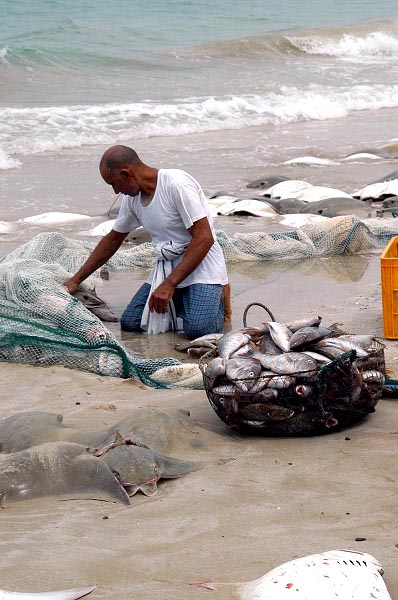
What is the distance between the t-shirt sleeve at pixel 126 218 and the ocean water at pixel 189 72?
23.8 ft

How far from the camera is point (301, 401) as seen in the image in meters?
4.15

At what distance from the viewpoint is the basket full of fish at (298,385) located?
414cm

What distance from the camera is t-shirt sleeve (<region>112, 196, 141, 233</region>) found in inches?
246

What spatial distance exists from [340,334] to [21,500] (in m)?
1.80

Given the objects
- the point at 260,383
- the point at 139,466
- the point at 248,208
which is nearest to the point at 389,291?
the point at 260,383

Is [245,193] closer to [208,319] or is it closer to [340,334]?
[208,319]

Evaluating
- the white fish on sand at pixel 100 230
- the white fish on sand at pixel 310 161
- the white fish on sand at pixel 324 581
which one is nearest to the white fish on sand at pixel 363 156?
the white fish on sand at pixel 310 161

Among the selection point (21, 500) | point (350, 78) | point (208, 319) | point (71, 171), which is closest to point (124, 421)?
point (21, 500)

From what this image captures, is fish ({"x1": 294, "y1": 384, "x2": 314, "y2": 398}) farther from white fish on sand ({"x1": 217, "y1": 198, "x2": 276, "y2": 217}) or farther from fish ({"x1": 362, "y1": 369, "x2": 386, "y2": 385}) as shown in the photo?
white fish on sand ({"x1": 217, "y1": 198, "x2": 276, "y2": 217})

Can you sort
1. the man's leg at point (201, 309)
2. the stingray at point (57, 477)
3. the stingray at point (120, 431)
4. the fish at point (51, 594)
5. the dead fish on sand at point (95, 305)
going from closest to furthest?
the fish at point (51, 594) < the stingray at point (57, 477) < the stingray at point (120, 431) < the man's leg at point (201, 309) < the dead fish on sand at point (95, 305)

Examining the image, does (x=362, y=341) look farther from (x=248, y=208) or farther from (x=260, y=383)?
(x=248, y=208)

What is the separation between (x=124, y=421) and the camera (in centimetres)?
419

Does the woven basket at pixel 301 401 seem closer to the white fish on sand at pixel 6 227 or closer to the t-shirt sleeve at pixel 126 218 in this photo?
the t-shirt sleeve at pixel 126 218

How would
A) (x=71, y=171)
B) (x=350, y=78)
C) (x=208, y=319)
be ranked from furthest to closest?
(x=350, y=78)
(x=71, y=171)
(x=208, y=319)
